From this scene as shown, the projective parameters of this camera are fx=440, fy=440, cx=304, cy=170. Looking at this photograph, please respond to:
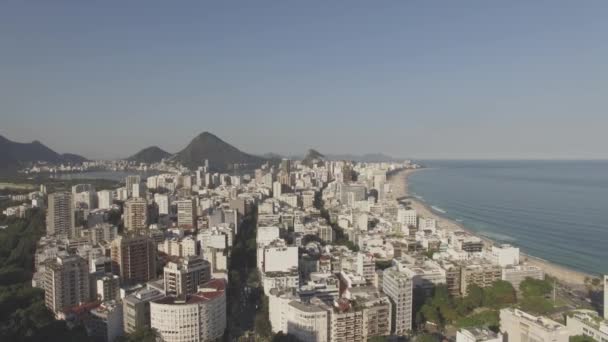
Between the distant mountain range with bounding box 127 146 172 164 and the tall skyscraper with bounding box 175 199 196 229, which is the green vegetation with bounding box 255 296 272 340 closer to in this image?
the tall skyscraper with bounding box 175 199 196 229

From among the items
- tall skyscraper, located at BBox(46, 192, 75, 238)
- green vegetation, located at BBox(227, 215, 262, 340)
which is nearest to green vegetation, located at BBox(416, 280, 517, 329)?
green vegetation, located at BBox(227, 215, 262, 340)

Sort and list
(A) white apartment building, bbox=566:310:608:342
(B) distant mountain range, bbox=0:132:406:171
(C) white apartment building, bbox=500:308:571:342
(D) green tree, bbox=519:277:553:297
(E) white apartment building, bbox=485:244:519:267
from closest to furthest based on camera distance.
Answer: (C) white apartment building, bbox=500:308:571:342, (A) white apartment building, bbox=566:310:608:342, (D) green tree, bbox=519:277:553:297, (E) white apartment building, bbox=485:244:519:267, (B) distant mountain range, bbox=0:132:406:171

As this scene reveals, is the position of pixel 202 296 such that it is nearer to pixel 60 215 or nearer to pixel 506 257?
pixel 506 257

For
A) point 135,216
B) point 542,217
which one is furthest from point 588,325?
point 135,216

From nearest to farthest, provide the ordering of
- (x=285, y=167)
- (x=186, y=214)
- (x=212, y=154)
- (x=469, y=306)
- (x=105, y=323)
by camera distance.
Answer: (x=105, y=323) → (x=469, y=306) → (x=186, y=214) → (x=285, y=167) → (x=212, y=154)

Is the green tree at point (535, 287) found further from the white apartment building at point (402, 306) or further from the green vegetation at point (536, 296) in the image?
the white apartment building at point (402, 306)
